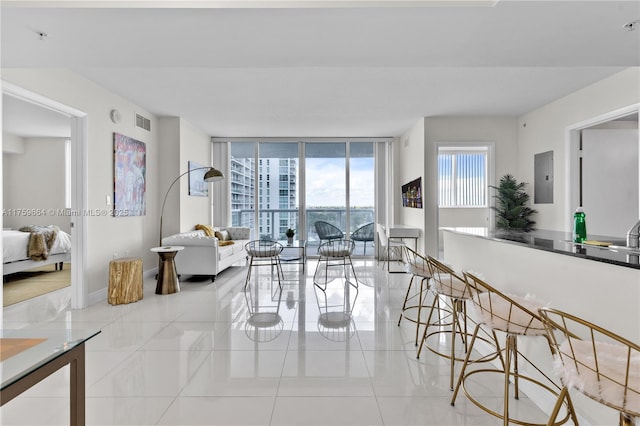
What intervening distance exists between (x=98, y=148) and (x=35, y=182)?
445 cm

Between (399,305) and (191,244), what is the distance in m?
3.17

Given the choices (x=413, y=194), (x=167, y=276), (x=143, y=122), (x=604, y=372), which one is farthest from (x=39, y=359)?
(x=413, y=194)

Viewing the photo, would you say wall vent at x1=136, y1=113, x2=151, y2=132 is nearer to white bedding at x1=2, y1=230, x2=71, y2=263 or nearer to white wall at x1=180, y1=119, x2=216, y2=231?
white wall at x1=180, y1=119, x2=216, y2=231

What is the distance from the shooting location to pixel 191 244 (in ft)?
16.1

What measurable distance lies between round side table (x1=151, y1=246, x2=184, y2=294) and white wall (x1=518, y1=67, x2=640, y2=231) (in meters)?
5.72

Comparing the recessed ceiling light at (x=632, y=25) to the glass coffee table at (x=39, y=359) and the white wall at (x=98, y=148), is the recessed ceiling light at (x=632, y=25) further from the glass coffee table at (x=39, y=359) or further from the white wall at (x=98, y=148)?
the white wall at (x=98, y=148)

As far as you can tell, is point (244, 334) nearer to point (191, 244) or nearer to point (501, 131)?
point (191, 244)

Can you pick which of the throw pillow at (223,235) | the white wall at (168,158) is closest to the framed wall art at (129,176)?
the white wall at (168,158)

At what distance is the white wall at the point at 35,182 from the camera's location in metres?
6.98

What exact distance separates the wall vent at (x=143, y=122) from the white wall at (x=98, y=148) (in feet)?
0.26

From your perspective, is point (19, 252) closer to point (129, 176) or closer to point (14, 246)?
point (14, 246)

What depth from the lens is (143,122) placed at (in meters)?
5.20

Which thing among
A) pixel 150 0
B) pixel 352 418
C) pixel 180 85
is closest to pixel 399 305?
pixel 352 418

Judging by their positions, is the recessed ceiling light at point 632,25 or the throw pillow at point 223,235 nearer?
the recessed ceiling light at point 632,25
